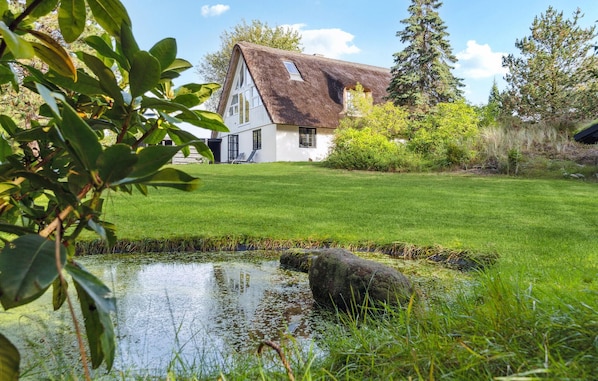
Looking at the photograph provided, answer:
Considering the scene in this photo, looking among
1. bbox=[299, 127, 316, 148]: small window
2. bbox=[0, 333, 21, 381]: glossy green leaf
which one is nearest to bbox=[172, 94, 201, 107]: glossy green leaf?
bbox=[0, 333, 21, 381]: glossy green leaf

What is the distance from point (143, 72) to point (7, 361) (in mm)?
464

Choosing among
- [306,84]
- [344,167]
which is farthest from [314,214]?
[306,84]

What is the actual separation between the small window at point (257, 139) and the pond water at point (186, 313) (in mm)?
17483

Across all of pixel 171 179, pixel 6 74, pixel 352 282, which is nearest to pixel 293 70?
pixel 352 282

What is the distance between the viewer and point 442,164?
1319 centimetres

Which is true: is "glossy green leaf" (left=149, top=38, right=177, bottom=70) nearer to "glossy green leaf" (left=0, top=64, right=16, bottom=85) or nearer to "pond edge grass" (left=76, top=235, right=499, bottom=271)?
"glossy green leaf" (left=0, top=64, right=16, bottom=85)

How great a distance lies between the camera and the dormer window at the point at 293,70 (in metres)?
21.9

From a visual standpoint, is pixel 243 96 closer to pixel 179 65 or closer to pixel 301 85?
pixel 301 85

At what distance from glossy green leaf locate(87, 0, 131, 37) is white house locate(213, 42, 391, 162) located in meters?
18.7

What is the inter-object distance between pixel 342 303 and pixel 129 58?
2500 mm

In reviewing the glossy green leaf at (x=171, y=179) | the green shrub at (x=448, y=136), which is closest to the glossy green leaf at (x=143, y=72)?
the glossy green leaf at (x=171, y=179)

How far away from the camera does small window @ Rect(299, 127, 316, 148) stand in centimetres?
2086

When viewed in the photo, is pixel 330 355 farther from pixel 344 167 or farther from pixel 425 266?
pixel 344 167

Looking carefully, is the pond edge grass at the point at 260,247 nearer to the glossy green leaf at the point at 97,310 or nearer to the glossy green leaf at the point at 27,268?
the glossy green leaf at the point at 97,310
